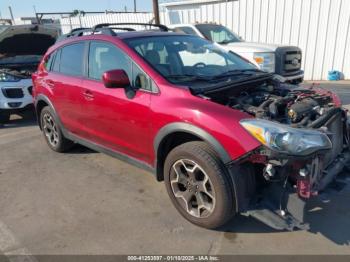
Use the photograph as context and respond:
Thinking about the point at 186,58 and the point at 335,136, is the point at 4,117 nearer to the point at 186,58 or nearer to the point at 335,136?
the point at 186,58

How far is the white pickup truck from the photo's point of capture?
853 cm

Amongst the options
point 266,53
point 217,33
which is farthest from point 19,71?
point 266,53

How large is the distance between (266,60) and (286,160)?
6.35 m

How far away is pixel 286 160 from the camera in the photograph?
2.66 m

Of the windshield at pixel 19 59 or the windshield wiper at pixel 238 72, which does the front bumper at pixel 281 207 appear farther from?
the windshield at pixel 19 59

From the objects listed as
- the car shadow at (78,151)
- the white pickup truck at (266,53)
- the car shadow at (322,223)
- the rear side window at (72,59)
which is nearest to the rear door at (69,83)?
the rear side window at (72,59)

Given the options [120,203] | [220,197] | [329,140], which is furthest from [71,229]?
[329,140]

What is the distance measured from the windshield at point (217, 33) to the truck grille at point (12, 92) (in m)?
5.08

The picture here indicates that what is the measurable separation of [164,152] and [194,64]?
1132 mm

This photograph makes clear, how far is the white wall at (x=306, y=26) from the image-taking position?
36.4 feet

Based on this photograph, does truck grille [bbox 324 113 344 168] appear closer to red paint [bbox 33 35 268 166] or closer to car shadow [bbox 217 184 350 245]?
car shadow [bbox 217 184 350 245]

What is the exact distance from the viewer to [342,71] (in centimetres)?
1145

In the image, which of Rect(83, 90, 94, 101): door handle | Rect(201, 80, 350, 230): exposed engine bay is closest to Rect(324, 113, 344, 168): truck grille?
Rect(201, 80, 350, 230): exposed engine bay

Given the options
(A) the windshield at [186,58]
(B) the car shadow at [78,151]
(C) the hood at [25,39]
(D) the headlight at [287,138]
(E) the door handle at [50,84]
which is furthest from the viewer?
(C) the hood at [25,39]
